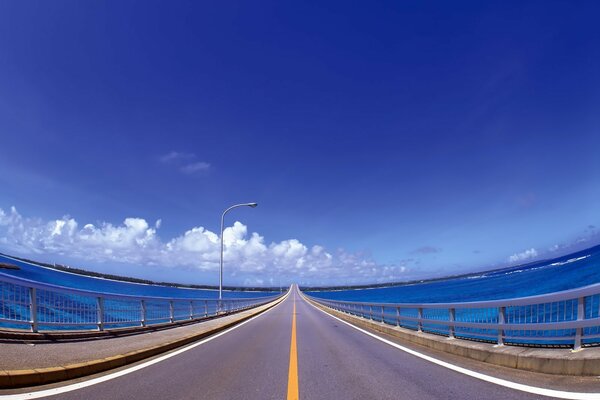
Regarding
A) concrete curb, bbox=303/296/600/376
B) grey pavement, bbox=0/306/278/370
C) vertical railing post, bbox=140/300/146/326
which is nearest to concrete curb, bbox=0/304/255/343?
grey pavement, bbox=0/306/278/370

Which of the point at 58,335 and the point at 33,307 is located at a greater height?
the point at 33,307

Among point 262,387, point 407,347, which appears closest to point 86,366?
point 262,387

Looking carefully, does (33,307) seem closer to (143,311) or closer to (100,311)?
(100,311)

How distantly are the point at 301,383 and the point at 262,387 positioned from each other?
672mm

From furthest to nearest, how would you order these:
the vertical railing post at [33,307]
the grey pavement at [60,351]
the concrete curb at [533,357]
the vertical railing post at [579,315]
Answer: the vertical railing post at [33,307], the grey pavement at [60,351], the vertical railing post at [579,315], the concrete curb at [533,357]

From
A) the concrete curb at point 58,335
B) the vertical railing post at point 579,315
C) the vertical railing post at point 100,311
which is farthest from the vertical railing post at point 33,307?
the vertical railing post at point 579,315

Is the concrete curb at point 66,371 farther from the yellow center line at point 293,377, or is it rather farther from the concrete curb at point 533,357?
the concrete curb at point 533,357

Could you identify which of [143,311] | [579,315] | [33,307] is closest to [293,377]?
[579,315]

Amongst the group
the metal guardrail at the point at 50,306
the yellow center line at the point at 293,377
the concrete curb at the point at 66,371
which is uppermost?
the metal guardrail at the point at 50,306

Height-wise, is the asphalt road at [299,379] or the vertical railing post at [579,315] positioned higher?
the vertical railing post at [579,315]

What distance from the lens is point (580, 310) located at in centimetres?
556

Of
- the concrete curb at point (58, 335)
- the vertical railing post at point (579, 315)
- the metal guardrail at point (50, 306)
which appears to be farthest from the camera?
the metal guardrail at point (50, 306)

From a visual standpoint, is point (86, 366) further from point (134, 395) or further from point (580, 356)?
point (580, 356)

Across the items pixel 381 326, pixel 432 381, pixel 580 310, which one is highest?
pixel 580 310
